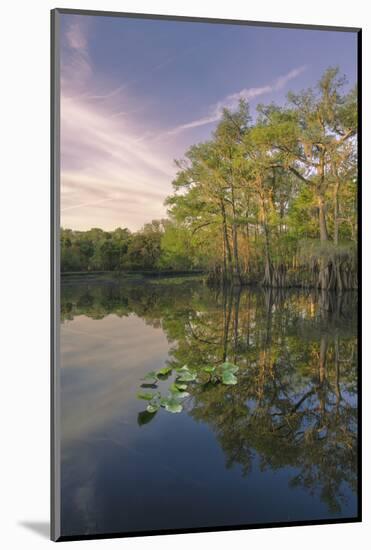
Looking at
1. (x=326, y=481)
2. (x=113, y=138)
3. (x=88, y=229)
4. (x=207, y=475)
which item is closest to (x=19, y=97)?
(x=113, y=138)

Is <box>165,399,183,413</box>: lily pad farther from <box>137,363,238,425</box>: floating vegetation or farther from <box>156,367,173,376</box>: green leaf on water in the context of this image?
<box>156,367,173,376</box>: green leaf on water

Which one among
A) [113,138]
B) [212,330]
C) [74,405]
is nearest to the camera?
[74,405]

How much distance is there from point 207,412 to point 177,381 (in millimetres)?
256

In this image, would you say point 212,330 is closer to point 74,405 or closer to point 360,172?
point 74,405

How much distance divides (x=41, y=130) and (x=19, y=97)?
0.23 m

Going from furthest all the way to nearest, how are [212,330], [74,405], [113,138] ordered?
[212,330], [113,138], [74,405]

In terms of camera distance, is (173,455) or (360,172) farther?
(360,172)

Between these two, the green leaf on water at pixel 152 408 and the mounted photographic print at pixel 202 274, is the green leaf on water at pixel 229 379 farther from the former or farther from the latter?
the green leaf on water at pixel 152 408

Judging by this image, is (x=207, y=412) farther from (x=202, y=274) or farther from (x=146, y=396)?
(x=202, y=274)

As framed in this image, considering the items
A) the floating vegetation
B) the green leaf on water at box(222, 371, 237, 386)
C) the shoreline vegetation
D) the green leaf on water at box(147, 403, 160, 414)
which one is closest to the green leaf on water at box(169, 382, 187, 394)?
the floating vegetation

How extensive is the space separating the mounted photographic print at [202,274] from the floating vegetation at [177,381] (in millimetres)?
12

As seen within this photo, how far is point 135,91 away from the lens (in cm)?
327

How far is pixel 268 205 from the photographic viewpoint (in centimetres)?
366

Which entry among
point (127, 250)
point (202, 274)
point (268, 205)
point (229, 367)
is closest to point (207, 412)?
point (229, 367)
